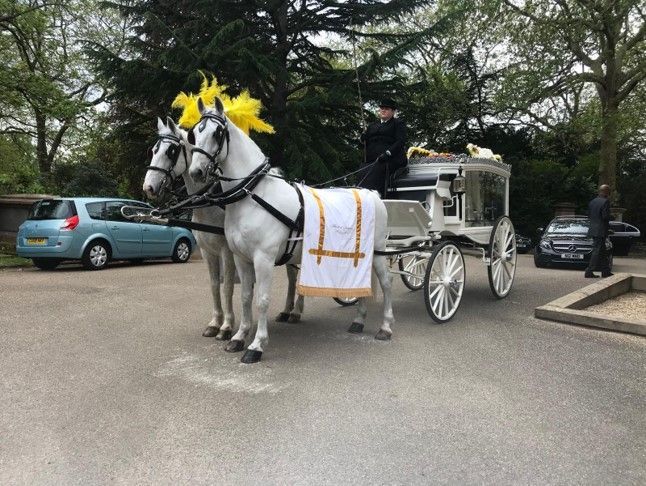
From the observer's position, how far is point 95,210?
40.3 feet

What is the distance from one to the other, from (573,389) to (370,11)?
15.1m

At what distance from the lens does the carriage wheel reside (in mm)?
6430

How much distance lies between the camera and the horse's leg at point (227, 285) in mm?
5789

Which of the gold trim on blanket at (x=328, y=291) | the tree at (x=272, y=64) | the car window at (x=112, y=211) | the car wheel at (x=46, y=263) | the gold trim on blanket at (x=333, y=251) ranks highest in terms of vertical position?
the tree at (x=272, y=64)

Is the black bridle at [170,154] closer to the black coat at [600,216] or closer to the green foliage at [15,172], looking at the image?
the black coat at [600,216]

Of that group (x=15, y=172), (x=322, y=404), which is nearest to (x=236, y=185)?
(x=322, y=404)

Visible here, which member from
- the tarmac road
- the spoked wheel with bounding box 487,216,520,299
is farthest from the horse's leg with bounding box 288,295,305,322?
the spoked wheel with bounding box 487,216,520,299

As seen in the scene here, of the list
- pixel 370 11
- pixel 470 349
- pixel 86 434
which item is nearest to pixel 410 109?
pixel 370 11

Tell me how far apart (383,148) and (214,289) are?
10.1ft

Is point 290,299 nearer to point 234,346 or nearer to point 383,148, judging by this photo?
point 234,346

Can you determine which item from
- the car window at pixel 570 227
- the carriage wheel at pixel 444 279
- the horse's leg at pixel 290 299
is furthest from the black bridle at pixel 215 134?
the car window at pixel 570 227

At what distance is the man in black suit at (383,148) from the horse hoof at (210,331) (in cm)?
284

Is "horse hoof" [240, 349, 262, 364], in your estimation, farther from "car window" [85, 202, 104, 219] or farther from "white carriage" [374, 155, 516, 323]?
"car window" [85, 202, 104, 219]

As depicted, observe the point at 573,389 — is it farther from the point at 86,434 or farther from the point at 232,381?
the point at 86,434
